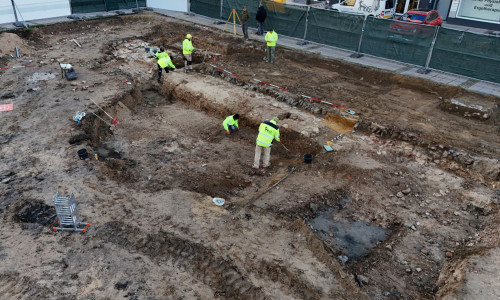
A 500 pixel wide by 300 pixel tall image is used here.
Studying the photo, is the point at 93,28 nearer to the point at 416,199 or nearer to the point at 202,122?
the point at 202,122

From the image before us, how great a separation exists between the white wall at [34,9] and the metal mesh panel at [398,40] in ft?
56.2

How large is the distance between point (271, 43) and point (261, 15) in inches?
139

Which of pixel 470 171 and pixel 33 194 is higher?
pixel 470 171

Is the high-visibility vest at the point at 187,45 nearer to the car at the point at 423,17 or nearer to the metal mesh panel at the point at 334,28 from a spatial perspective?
the metal mesh panel at the point at 334,28

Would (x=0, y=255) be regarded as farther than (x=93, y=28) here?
No

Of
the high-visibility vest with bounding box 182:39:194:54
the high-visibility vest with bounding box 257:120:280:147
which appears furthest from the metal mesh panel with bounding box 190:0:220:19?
the high-visibility vest with bounding box 257:120:280:147

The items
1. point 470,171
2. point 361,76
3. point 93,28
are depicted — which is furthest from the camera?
point 93,28

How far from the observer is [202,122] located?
1212cm

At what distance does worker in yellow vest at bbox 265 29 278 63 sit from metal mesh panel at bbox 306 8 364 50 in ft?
9.13

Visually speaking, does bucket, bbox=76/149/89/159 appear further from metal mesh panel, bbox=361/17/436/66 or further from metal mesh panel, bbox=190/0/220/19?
metal mesh panel, bbox=190/0/220/19

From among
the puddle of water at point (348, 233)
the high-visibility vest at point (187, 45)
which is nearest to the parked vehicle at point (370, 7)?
the high-visibility vest at point (187, 45)

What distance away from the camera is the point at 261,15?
58.7 ft

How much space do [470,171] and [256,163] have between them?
562 cm

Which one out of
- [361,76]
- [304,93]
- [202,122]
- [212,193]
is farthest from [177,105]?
[361,76]
